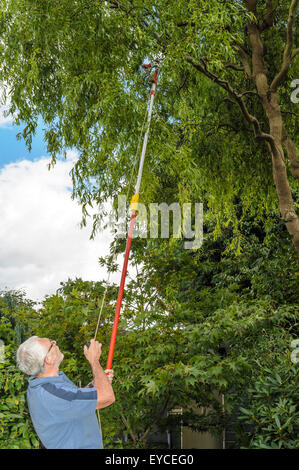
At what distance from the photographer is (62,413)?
1938 millimetres

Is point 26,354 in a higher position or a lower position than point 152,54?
lower

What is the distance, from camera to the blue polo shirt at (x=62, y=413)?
1940mm

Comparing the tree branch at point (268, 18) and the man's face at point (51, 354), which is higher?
the tree branch at point (268, 18)

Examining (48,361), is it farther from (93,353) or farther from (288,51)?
(288,51)

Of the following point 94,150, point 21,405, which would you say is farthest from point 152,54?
point 21,405

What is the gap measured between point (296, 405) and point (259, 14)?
18.5 feet

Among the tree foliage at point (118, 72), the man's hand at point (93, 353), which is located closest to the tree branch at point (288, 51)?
the tree foliage at point (118, 72)

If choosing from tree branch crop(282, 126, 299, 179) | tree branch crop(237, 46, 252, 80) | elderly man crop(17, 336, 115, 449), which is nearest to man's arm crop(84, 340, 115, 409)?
elderly man crop(17, 336, 115, 449)

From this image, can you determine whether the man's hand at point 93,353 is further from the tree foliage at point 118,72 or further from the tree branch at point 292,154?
the tree branch at point 292,154

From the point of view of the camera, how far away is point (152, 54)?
5.23 metres

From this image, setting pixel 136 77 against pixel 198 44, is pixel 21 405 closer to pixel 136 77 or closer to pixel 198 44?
pixel 136 77

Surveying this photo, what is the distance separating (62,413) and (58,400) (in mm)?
58

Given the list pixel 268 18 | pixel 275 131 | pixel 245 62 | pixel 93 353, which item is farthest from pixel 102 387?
pixel 268 18

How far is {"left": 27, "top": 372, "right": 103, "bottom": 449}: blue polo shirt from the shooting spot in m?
1.94
